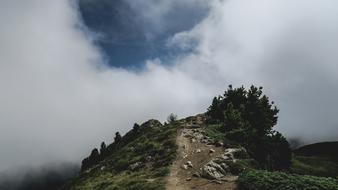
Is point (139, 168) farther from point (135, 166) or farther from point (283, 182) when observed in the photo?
point (283, 182)

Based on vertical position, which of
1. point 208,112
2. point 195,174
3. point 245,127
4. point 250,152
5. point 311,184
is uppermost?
point 208,112

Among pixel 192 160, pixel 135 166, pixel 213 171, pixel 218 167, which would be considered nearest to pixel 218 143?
pixel 192 160

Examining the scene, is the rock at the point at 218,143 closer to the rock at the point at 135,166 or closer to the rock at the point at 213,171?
the rock at the point at 213,171

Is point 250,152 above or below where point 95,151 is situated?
below

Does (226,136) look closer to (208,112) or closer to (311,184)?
(208,112)

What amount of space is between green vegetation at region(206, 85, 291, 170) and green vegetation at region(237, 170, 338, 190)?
18468 millimetres

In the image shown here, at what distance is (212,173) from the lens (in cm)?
4931

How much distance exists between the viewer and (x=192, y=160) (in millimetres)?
54875

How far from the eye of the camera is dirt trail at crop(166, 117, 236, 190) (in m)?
45.7

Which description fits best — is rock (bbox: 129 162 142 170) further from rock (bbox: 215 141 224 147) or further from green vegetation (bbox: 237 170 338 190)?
green vegetation (bbox: 237 170 338 190)

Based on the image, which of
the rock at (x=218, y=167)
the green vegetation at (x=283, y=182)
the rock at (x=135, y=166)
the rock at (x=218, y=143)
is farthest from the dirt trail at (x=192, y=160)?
the rock at (x=135, y=166)

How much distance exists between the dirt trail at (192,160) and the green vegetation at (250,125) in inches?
113

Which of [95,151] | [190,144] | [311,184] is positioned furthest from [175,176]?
[95,151]

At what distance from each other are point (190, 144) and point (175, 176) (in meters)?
12.5
